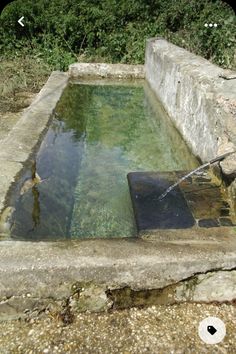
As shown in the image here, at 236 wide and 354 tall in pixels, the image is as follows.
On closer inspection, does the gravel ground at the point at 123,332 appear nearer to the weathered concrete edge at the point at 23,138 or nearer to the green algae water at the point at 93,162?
the green algae water at the point at 93,162

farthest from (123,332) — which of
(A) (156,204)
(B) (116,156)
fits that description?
(B) (116,156)

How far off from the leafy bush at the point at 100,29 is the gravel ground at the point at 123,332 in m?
8.25

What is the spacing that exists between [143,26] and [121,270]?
9.96 meters

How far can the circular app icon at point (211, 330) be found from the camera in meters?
1.91

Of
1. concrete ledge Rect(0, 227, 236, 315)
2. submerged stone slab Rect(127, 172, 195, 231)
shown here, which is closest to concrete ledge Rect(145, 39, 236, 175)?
submerged stone slab Rect(127, 172, 195, 231)

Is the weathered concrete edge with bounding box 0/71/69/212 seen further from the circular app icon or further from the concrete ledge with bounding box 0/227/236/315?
the circular app icon

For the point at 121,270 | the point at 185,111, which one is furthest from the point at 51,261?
the point at 185,111

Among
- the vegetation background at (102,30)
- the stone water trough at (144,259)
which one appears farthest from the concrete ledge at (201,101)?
the vegetation background at (102,30)

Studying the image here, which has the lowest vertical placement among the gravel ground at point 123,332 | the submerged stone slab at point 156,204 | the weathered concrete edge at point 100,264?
the gravel ground at point 123,332

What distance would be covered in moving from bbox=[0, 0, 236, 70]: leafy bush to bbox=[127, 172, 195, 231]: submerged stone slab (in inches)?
273

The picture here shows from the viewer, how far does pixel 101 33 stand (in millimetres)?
10234

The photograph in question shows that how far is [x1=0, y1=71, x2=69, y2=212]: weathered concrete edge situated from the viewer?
289 centimetres

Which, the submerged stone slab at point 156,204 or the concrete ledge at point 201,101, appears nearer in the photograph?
the submerged stone slab at point 156,204

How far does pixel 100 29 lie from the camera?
10312mm
